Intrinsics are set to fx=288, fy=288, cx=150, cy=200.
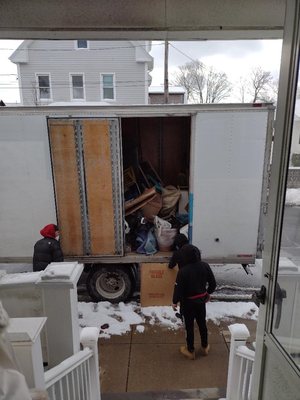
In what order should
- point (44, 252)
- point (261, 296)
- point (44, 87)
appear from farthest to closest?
point (44, 87) < point (44, 252) < point (261, 296)

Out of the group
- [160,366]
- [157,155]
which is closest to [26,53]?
[157,155]

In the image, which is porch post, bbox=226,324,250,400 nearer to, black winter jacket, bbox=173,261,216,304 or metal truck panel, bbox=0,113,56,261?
black winter jacket, bbox=173,261,216,304

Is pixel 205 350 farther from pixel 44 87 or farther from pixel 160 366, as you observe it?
pixel 44 87

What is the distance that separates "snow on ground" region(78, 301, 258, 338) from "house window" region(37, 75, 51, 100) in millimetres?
14260

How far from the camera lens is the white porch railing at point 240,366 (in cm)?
251

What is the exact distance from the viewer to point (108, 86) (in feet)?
51.5

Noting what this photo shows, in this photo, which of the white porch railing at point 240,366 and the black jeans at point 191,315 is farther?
the black jeans at point 191,315

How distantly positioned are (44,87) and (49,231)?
14.0 meters

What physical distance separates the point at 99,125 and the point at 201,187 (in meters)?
1.84

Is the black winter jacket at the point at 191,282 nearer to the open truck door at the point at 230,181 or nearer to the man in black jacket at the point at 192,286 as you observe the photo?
Result: the man in black jacket at the point at 192,286

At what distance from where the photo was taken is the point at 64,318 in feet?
8.34

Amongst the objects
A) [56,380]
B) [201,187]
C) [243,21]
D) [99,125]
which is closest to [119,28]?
[99,125]

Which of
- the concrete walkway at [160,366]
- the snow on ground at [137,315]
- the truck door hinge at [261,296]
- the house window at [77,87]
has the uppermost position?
the house window at [77,87]

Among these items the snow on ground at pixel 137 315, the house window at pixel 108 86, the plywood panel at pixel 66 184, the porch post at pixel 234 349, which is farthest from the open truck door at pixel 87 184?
the house window at pixel 108 86
